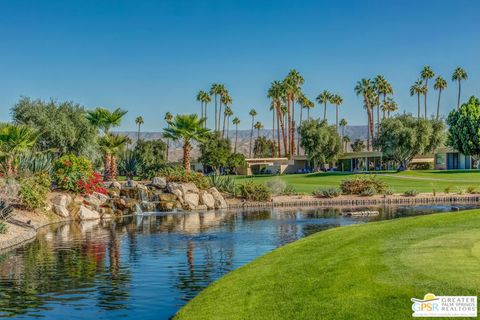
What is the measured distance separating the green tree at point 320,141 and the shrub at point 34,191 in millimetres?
67214

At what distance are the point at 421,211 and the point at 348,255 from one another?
2994cm

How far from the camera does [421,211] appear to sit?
40125 mm

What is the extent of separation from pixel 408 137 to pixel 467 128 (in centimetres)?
4803

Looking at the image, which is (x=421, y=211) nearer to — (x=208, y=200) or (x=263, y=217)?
(x=263, y=217)

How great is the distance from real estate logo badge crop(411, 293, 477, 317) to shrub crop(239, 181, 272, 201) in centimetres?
4121

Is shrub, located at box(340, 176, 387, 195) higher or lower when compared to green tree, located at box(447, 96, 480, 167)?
lower

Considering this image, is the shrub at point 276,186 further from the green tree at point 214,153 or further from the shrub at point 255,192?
the green tree at point 214,153

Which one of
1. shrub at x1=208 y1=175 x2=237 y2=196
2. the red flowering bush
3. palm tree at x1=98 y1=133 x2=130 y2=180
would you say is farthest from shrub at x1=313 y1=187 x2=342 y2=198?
the red flowering bush

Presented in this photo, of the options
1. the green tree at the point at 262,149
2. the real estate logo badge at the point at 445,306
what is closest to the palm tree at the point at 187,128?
the real estate logo badge at the point at 445,306

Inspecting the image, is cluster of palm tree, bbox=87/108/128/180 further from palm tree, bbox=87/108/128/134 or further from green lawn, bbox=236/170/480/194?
green lawn, bbox=236/170/480/194

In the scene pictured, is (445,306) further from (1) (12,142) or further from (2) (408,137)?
(2) (408,137)

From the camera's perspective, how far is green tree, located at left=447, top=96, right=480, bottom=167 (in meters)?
39.6

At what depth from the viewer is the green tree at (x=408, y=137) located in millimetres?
88081

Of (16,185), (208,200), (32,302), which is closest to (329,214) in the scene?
(208,200)
